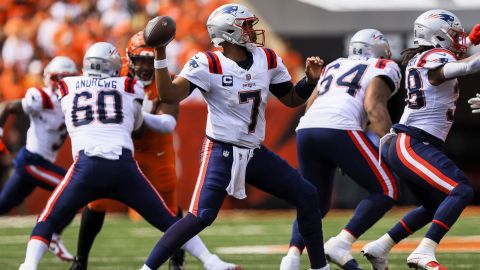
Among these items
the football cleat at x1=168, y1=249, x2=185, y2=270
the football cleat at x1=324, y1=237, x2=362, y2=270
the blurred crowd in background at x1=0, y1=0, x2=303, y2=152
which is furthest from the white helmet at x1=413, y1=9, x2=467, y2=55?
the blurred crowd in background at x1=0, y1=0, x2=303, y2=152

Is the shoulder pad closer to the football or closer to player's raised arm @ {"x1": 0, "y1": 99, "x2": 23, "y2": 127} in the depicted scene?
the football

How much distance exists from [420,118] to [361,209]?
0.67 m

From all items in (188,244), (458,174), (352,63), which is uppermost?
(352,63)

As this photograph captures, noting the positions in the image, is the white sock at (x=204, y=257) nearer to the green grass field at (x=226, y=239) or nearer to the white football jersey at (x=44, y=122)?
the green grass field at (x=226, y=239)

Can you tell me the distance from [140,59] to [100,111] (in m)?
1.02

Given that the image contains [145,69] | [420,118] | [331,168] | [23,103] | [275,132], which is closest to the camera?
[420,118]

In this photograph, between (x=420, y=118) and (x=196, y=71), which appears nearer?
(x=196, y=71)

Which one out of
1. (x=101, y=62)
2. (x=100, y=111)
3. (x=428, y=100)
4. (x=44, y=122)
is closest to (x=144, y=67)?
(x=101, y=62)

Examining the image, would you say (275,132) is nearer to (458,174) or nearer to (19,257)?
(19,257)

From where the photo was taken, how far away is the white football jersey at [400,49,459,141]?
6.26m

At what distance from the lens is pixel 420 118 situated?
249 inches

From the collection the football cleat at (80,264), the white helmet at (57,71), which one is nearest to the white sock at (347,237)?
the football cleat at (80,264)

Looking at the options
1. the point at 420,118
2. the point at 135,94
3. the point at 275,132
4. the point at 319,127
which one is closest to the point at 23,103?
the point at 135,94

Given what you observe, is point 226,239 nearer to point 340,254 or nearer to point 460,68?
point 340,254
